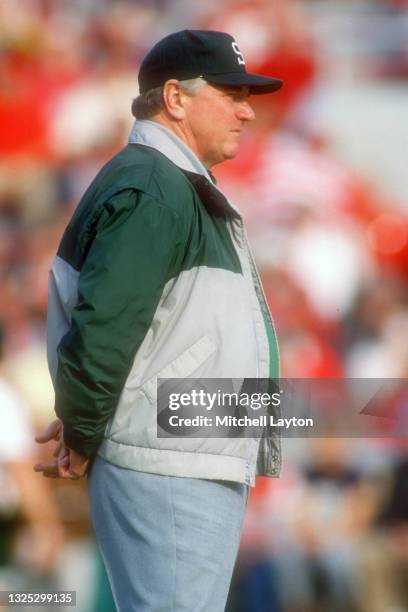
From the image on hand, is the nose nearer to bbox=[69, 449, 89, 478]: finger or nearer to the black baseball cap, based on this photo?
the black baseball cap

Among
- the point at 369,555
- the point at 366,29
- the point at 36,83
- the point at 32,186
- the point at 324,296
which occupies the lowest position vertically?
the point at 369,555

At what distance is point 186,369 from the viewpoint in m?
1.89

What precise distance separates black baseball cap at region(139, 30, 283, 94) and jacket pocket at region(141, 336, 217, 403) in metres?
0.48

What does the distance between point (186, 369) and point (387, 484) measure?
1.99 meters

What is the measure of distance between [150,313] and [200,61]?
0.51 meters

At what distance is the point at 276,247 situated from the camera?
452 cm

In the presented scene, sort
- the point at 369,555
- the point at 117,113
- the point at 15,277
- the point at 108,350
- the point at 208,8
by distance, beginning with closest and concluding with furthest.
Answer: the point at 108,350
the point at 369,555
the point at 15,277
the point at 117,113
the point at 208,8

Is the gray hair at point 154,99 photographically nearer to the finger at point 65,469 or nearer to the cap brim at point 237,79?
the cap brim at point 237,79

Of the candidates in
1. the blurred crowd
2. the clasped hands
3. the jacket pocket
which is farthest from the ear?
the blurred crowd

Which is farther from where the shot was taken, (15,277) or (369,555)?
(15,277)

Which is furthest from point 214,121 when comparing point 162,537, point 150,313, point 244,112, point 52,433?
point 162,537

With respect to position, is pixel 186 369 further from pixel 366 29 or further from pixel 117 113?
pixel 366 29

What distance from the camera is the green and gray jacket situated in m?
1.81

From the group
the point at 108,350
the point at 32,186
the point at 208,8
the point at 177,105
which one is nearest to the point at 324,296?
the point at 32,186
